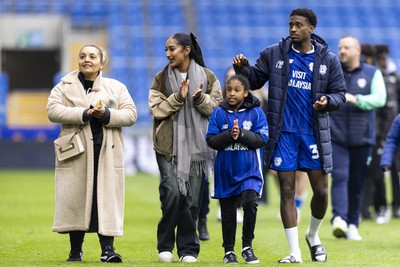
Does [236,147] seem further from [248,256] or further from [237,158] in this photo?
[248,256]

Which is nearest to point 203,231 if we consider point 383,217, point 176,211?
point 176,211

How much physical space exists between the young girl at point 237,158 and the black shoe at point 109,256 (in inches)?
38.6

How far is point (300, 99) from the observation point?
9.84 metres

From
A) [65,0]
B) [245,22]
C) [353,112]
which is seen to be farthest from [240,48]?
[353,112]

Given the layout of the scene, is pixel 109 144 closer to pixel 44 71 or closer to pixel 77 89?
pixel 77 89

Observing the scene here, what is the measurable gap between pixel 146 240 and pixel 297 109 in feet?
11.5

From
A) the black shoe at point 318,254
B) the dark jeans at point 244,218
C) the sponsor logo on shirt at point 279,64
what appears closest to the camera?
the dark jeans at point 244,218

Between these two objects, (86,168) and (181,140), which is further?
(181,140)

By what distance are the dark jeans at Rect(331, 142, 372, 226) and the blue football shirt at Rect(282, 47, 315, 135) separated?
342cm

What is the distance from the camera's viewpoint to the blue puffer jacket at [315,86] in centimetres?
982

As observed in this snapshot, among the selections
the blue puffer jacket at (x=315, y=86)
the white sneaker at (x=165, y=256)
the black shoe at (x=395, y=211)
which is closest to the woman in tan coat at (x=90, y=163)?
the white sneaker at (x=165, y=256)

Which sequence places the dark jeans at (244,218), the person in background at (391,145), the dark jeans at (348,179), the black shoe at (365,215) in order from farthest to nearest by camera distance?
the black shoe at (365,215), the dark jeans at (348,179), the person in background at (391,145), the dark jeans at (244,218)

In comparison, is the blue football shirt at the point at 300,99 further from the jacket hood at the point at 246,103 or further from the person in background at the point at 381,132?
the person in background at the point at 381,132

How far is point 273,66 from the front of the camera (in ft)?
32.6
